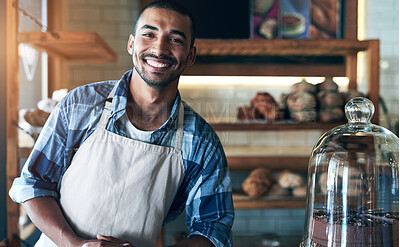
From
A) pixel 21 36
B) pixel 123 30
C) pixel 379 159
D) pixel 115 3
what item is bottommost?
pixel 379 159

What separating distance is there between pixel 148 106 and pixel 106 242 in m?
0.29

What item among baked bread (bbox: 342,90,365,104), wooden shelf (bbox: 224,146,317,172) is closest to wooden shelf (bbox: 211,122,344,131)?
baked bread (bbox: 342,90,365,104)

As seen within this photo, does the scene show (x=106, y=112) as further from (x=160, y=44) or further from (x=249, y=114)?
(x=249, y=114)

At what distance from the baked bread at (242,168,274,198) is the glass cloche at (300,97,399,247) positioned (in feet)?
2.84

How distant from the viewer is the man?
83 cm

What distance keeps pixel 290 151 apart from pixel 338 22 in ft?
2.44

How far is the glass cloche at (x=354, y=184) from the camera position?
58 centimetres

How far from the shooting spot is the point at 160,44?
2.68 ft

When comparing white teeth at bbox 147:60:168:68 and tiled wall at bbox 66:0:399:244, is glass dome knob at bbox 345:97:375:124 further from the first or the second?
tiled wall at bbox 66:0:399:244

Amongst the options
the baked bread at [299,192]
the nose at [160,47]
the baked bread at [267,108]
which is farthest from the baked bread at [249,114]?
the nose at [160,47]

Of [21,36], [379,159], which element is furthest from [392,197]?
[21,36]

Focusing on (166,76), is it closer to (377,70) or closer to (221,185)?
(221,185)

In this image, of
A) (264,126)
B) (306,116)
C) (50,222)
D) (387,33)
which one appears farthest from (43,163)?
(387,33)

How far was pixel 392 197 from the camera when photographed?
69 cm
